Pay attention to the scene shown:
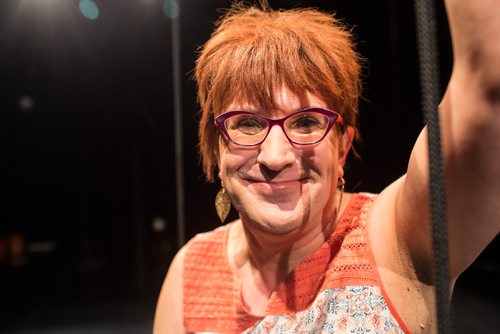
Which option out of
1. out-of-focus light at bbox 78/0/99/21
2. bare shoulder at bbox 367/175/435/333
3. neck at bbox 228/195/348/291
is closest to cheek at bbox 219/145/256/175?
neck at bbox 228/195/348/291

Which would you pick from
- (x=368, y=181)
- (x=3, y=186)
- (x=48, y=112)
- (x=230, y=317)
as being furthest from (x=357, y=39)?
(x=3, y=186)

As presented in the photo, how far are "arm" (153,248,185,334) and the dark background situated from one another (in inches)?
7.9

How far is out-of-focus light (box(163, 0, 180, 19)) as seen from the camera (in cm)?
113

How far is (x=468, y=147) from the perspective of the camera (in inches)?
21.8

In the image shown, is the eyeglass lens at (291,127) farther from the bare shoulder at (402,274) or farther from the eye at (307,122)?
the bare shoulder at (402,274)

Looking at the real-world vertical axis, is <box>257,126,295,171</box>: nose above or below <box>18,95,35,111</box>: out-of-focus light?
below

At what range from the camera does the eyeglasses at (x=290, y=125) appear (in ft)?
2.54

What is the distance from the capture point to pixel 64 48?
123 cm

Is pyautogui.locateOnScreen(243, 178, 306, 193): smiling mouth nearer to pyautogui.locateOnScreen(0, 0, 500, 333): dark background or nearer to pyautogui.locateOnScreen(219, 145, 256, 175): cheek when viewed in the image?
pyautogui.locateOnScreen(219, 145, 256, 175): cheek

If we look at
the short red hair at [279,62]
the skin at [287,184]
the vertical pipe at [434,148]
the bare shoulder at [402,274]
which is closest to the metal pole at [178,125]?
the short red hair at [279,62]

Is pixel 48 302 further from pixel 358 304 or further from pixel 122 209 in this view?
pixel 358 304

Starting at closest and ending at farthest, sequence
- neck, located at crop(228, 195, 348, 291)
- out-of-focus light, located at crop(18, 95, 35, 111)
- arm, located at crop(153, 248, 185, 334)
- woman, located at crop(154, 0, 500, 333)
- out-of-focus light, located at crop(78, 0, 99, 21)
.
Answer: woman, located at crop(154, 0, 500, 333)
neck, located at crop(228, 195, 348, 291)
arm, located at crop(153, 248, 185, 334)
out-of-focus light, located at crop(78, 0, 99, 21)
out-of-focus light, located at crop(18, 95, 35, 111)

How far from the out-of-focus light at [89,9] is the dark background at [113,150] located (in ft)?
0.04

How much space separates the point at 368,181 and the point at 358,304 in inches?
12.7
